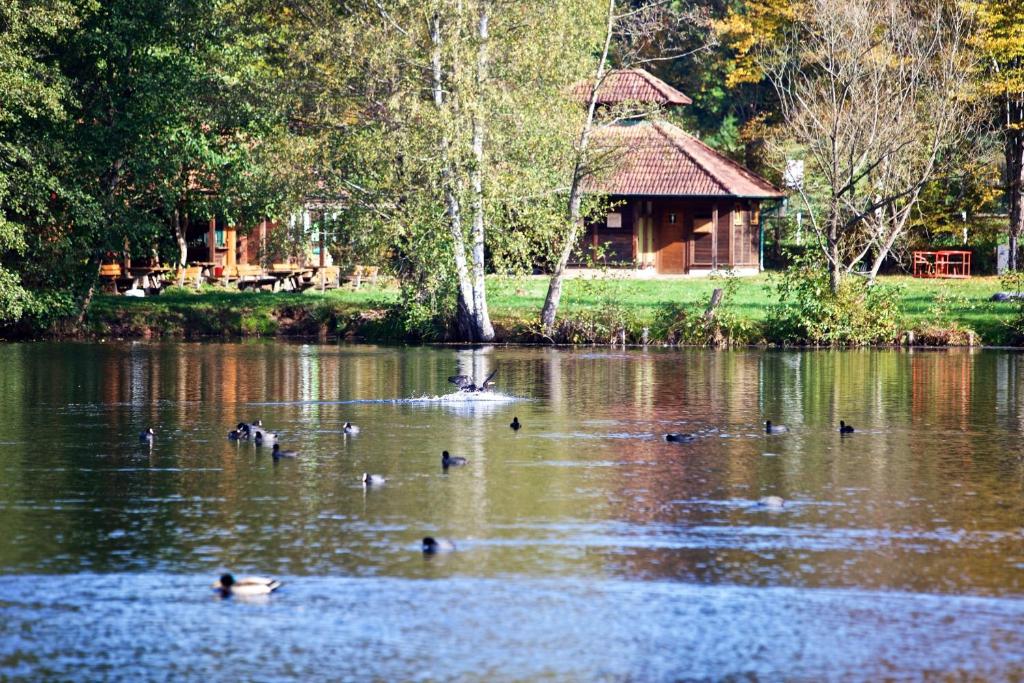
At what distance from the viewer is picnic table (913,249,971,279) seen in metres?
69.9

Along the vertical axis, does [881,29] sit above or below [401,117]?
above

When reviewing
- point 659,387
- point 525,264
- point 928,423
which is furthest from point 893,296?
point 928,423

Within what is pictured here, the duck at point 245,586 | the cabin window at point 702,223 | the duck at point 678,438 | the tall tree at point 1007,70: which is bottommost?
the duck at point 245,586

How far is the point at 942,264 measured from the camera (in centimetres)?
7100

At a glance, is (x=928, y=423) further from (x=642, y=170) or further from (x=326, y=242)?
(x=642, y=170)

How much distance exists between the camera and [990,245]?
238 ft

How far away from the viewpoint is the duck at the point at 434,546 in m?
19.3

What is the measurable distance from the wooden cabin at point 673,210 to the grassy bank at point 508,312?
1220cm

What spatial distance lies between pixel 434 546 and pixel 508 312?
116ft

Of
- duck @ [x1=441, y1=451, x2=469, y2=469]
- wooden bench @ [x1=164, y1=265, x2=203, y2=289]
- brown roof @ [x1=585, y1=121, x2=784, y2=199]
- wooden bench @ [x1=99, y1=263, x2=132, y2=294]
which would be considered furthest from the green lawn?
duck @ [x1=441, y1=451, x2=469, y2=469]

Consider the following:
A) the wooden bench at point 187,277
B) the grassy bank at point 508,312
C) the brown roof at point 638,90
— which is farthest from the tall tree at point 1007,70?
the wooden bench at point 187,277

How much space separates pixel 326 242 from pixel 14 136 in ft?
35.2

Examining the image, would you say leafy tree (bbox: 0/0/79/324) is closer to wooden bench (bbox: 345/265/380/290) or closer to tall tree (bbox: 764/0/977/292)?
wooden bench (bbox: 345/265/380/290)

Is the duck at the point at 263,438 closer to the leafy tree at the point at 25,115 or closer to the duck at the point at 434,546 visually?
the duck at the point at 434,546
